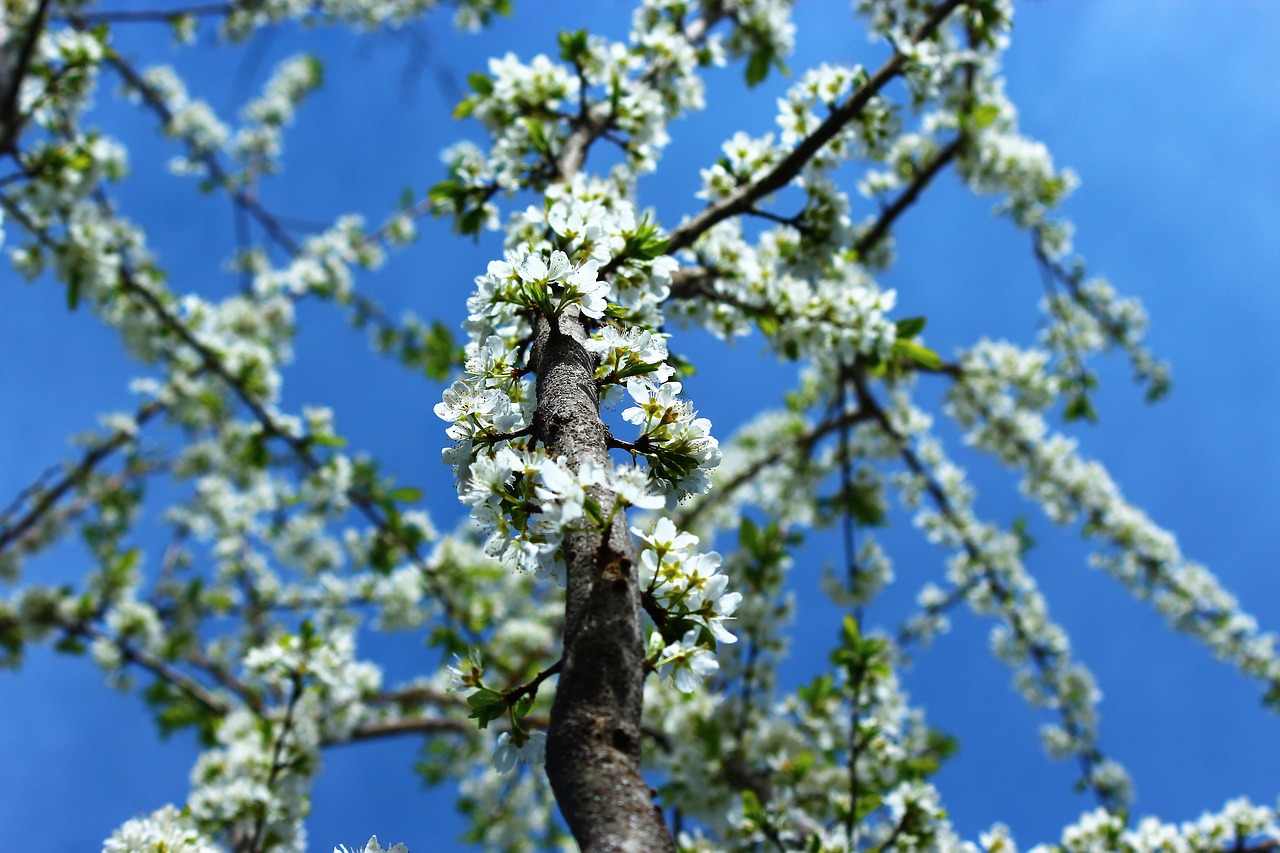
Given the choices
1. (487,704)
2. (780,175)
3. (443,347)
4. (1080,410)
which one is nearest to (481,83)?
(780,175)

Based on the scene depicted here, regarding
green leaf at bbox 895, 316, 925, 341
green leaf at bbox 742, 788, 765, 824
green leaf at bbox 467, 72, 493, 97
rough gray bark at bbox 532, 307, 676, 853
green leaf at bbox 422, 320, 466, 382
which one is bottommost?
rough gray bark at bbox 532, 307, 676, 853

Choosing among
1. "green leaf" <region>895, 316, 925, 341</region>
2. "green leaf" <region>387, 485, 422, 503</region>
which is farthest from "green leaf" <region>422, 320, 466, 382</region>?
"green leaf" <region>895, 316, 925, 341</region>

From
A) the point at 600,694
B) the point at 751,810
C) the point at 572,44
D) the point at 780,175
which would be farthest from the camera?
the point at 572,44

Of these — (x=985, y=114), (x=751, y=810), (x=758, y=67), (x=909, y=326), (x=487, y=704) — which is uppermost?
(x=985, y=114)

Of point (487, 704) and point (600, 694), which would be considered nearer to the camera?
point (600, 694)

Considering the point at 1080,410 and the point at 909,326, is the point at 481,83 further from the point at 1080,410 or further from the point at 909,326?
the point at 1080,410

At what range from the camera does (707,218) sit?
10.3ft

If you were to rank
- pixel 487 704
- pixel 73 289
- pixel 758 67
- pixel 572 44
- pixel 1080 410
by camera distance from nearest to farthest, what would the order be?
pixel 487 704 → pixel 572 44 → pixel 758 67 → pixel 73 289 → pixel 1080 410

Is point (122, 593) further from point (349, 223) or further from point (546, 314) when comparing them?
point (546, 314)

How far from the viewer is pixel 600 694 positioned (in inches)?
55.9

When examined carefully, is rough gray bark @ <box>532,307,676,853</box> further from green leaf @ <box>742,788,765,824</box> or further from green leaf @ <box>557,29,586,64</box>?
green leaf @ <box>557,29,586,64</box>

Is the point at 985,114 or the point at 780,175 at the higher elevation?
the point at 985,114

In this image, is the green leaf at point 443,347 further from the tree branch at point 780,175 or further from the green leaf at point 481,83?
the tree branch at point 780,175

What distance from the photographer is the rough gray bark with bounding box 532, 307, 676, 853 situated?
129 cm
